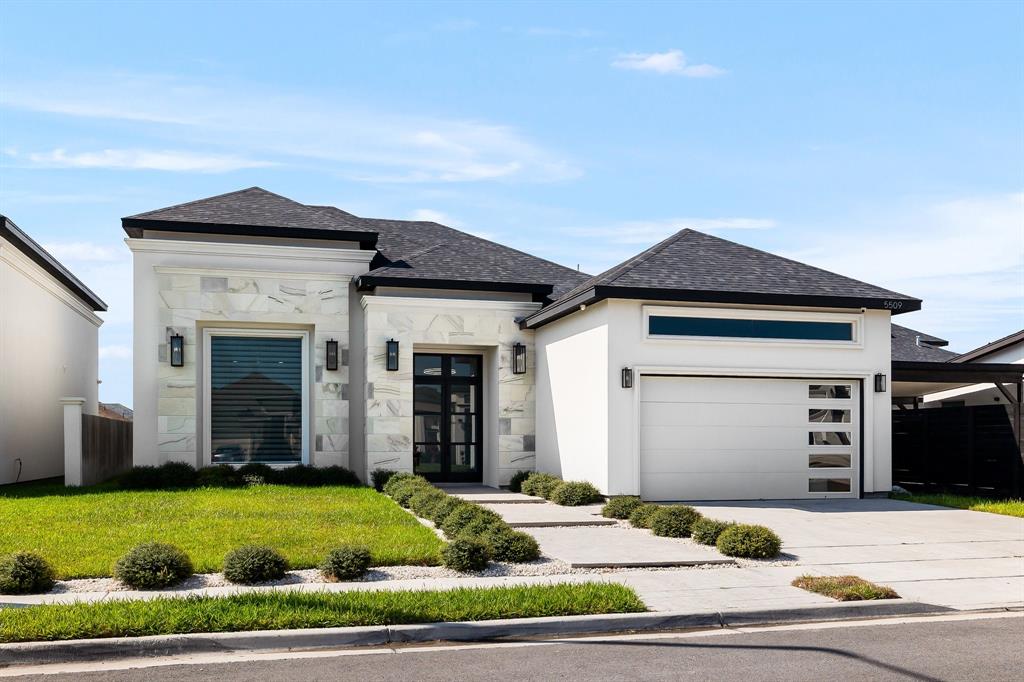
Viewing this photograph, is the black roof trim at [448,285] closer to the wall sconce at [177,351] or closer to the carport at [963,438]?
the wall sconce at [177,351]

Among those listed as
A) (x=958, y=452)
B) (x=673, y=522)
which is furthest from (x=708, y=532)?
(x=958, y=452)

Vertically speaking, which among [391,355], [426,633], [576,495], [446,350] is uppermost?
[446,350]

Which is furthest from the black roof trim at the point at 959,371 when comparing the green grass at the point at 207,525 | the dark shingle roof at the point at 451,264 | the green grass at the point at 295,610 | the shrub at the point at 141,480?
the shrub at the point at 141,480

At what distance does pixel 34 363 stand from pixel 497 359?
12025 millimetres

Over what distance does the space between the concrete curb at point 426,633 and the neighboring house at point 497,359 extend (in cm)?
771

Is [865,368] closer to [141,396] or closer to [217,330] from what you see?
[217,330]

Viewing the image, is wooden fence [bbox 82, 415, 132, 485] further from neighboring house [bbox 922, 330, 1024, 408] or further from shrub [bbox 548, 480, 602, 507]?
neighboring house [bbox 922, 330, 1024, 408]

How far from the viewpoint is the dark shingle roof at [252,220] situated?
765 inches

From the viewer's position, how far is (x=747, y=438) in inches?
685

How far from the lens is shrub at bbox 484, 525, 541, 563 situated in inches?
422

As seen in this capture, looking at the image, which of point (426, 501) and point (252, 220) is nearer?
point (426, 501)

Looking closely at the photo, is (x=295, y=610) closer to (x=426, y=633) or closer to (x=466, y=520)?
(x=426, y=633)

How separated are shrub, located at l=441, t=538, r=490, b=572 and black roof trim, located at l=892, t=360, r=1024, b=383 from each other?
12938 mm

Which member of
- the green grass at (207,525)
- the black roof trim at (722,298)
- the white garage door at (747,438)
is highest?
the black roof trim at (722,298)
